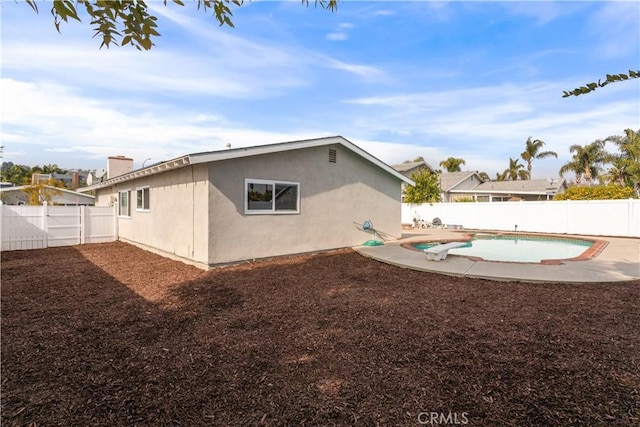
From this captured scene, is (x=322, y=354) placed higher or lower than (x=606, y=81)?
lower

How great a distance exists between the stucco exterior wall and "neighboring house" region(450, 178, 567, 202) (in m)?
23.5

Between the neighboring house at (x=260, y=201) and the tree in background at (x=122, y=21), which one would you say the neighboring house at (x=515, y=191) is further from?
the tree in background at (x=122, y=21)

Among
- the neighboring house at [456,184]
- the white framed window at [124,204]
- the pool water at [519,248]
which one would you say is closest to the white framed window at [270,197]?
the pool water at [519,248]

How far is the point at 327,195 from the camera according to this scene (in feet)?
36.9

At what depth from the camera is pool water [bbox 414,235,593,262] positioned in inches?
442

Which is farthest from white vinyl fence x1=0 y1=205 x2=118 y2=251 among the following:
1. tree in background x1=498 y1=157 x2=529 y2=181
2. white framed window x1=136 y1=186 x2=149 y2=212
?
tree in background x1=498 y1=157 x2=529 y2=181

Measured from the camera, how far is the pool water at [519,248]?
442 inches

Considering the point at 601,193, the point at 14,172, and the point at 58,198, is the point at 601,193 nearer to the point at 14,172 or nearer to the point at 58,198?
the point at 58,198

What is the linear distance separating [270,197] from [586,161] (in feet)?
136

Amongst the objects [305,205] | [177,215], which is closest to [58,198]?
[177,215]

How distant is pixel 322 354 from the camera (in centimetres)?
375

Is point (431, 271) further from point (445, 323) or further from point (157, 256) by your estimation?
point (157, 256)

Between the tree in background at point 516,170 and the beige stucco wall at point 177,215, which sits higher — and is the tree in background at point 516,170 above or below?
above

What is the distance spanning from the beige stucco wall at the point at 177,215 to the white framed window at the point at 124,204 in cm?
94
